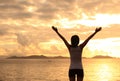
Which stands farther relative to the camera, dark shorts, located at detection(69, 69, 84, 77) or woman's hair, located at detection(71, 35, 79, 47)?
dark shorts, located at detection(69, 69, 84, 77)

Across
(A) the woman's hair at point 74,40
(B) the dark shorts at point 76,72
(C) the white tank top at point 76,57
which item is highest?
(A) the woman's hair at point 74,40

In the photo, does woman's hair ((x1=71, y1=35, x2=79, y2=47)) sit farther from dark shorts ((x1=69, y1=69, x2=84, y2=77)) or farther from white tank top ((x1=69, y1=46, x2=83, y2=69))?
dark shorts ((x1=69, y1=69, x2=84, y2=77))

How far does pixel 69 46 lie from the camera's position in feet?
31.2

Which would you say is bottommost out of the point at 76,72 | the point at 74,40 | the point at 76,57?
the point at 76,72

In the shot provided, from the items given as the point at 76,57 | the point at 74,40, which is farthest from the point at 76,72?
the point at 74,40

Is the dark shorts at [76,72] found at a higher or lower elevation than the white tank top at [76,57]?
lower

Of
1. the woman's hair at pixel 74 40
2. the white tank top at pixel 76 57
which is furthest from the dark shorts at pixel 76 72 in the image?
the woman's hair at pixel 74 40

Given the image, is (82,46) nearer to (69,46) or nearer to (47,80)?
(69,46)

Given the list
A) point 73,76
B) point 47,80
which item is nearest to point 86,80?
point 47,80

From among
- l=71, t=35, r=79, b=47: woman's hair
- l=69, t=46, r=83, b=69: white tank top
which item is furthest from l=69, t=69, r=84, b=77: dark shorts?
l=71, t=35, r=79, b=47: woman's hair

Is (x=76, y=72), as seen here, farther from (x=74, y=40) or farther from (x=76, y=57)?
(x=74, y=40)

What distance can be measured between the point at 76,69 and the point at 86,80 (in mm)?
72782

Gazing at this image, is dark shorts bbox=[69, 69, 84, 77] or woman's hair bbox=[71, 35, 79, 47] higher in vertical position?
woman's hair bbox=[71, 35, 79, 47]

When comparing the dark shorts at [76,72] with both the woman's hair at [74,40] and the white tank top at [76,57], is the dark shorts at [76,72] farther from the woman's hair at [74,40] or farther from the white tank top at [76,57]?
the woman's hair at [74,40]
